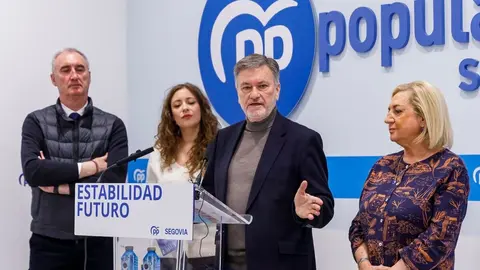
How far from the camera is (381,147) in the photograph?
12.8 feet

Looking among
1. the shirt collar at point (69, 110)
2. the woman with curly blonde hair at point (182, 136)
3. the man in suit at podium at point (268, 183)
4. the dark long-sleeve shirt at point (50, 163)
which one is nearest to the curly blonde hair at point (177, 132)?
the woman with curly blonde hair at point (182, 136)

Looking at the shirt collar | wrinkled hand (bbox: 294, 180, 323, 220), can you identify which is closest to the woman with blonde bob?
wrinkled hand (bbox: 294, 180, 323, 220)

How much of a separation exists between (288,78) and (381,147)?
789mm

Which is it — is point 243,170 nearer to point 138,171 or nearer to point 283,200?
point 283,200

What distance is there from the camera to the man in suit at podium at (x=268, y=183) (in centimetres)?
298

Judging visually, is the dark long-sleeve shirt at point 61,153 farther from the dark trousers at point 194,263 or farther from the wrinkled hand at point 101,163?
the dark trousers at point 194,263

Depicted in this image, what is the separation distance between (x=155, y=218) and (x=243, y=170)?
77 centimetres

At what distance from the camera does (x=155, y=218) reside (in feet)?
7.94

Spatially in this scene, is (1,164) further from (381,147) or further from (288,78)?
(381,147)

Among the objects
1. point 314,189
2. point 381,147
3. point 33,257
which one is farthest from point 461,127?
point 33,257

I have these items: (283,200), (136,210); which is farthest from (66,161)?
(136,210)

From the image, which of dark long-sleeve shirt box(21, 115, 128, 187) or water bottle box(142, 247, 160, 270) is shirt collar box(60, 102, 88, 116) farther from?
water bottle box(142, 247, 160, 270)

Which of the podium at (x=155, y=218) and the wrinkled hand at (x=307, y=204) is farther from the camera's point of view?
the wrinkled hand at (x=307, y=204)

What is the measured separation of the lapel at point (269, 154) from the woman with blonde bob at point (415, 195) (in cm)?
45
